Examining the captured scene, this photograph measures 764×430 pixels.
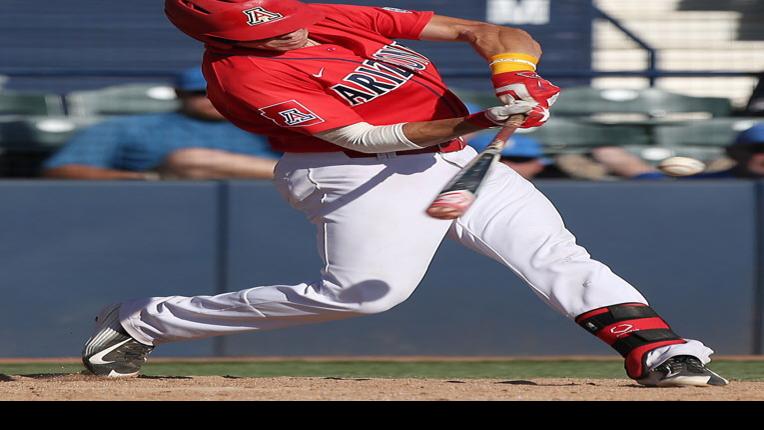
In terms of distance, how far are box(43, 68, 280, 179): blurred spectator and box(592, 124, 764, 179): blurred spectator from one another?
60.3 inches

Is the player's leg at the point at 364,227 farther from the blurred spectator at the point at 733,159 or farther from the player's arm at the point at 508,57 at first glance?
the blurred spectator at the point at 733,159

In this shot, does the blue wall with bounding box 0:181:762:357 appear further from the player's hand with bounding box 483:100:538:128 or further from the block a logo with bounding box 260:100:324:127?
the player's hand with bounding box 483:100:538:128

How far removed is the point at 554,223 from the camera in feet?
12.7

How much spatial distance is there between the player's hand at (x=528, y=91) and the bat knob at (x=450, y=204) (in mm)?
340

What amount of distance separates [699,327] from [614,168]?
2.65ft

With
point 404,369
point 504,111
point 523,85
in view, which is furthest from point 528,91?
point 404,369

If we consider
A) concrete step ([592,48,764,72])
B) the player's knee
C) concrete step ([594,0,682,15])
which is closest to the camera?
the player's knee

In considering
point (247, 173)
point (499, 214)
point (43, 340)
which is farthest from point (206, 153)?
point (499, 214)

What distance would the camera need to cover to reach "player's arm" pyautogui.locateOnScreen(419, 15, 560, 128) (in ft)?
11.7

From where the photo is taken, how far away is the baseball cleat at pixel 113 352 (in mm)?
4188

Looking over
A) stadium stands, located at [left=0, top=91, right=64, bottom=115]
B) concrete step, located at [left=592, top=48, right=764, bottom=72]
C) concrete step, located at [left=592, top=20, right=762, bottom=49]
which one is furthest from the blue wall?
concrete step, located at [left=592, top=20, right=762, bottom=49]

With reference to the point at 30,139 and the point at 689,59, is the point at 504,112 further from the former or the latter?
the point at 689,59

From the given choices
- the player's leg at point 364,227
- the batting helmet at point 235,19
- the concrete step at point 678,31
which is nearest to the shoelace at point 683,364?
the player's leg at point 364,227

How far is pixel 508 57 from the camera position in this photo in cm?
371
